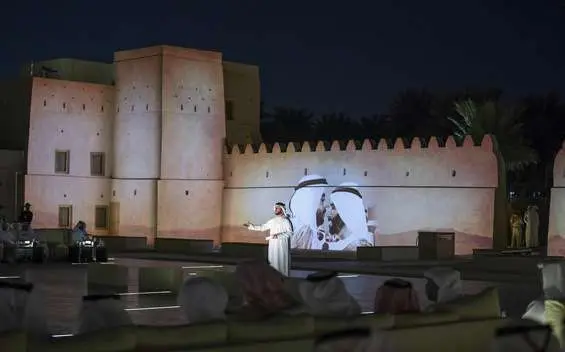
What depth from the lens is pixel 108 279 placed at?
16.2 metres

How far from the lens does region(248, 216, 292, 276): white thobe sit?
649 inches

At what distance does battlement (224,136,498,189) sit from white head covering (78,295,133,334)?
2014cm

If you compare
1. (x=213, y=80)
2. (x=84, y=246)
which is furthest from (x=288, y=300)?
(x=213, y=80)

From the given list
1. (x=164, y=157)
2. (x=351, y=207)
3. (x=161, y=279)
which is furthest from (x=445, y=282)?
(x=164, y=157)

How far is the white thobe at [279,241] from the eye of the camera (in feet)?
54.1

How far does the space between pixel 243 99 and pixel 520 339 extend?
1182 inches

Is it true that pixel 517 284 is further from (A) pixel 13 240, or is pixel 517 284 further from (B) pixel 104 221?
(B) pixel 104 221

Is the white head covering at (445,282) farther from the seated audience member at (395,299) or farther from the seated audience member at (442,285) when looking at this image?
the seated audience member at (395,299)

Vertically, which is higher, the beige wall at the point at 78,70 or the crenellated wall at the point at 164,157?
the beige wall at the point at 78,70

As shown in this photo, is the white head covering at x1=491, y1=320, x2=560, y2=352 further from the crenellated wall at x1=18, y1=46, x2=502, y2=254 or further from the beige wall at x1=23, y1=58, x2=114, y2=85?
the beige wall at x1=23, y1=58, x2=114, y2=85

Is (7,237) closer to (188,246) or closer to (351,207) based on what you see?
(188,246)

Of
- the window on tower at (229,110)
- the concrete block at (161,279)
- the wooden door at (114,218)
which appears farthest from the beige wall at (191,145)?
the concrete block at (161,279)

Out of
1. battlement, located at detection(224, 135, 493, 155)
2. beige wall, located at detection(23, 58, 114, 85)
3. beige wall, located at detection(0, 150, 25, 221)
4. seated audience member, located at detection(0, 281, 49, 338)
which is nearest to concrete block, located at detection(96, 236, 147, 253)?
beige wall, located at detection(0, 150, 25, 221)

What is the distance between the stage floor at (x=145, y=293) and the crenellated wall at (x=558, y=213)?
17.6 ft
